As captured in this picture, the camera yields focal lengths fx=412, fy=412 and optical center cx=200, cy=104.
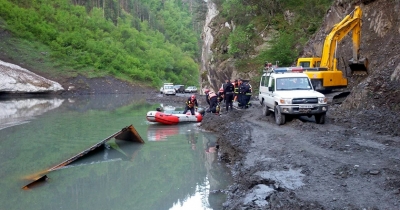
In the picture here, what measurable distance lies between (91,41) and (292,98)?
69488 mm

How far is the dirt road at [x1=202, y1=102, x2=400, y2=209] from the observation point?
23.6 feet

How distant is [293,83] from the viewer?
53.9 feet

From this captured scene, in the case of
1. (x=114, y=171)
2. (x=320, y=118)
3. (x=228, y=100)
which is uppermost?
(x=228, y=100)

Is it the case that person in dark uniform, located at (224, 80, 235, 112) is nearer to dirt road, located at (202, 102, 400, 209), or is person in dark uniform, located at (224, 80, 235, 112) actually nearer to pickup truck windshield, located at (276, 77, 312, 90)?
pickup truck windshield, located at (276, 77, 312, 90)

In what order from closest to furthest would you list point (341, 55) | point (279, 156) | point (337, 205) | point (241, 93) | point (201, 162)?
point (337, 205)
point (279, 156)
point (201, 162)
point (241, 93)
point (341, 55)

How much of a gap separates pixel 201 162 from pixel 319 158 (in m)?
4.94

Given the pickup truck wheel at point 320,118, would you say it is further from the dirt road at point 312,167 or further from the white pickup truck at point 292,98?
the dirt road at point 312,167

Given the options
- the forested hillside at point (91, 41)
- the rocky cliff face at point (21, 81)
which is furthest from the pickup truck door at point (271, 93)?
the forested hillside at point (91, 41)

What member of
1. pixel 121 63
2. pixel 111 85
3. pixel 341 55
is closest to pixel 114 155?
pixel 341 55

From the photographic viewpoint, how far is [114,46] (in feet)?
278

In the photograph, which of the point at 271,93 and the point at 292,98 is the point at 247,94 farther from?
the point at 292,98

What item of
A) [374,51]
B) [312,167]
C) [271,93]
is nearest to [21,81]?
[374,51]

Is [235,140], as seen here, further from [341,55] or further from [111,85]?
[111,85]

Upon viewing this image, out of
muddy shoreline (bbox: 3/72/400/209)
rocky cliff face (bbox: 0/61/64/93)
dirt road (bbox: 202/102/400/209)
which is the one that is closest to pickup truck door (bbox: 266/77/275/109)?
muddy shoreline (bbox: 3/72/400/209)
